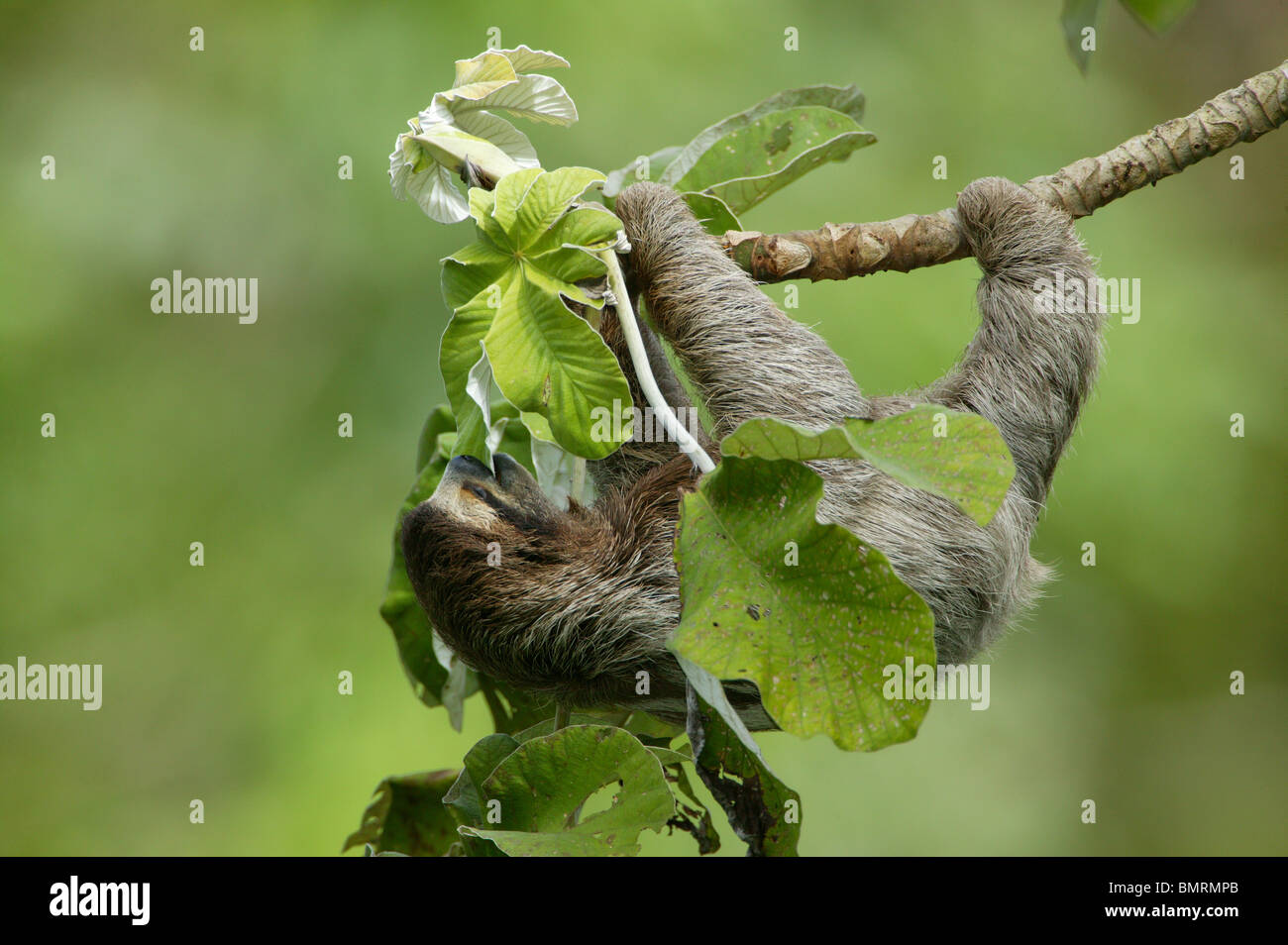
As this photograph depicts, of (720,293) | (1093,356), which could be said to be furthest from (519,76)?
(1093,356)

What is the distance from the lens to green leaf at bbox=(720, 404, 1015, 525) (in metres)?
1.77

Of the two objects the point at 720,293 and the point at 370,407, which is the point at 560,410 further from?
the point at 370,407

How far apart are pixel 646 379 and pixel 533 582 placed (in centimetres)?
95

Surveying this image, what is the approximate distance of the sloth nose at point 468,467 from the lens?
2.92 meters

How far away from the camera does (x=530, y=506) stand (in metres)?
3.10

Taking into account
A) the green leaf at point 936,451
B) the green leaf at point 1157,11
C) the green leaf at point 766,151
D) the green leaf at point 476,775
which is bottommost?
the green leaf at point 476,775

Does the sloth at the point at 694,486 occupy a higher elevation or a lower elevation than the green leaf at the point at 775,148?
lower

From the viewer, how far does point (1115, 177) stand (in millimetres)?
3115

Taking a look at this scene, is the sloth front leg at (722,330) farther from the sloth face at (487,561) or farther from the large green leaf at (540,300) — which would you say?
the large green leaf at (540,300)

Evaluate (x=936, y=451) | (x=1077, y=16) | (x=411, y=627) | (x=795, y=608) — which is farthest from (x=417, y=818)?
(x=1077, y=16)

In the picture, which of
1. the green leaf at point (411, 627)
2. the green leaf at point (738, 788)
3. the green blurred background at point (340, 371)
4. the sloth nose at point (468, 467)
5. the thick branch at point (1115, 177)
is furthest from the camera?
the green blurred background at point (340, 371)

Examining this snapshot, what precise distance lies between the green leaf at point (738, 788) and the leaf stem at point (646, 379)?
519 millimetres

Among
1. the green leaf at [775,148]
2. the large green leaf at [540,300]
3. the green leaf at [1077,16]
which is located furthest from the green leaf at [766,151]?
the large green leaf at [540,300]

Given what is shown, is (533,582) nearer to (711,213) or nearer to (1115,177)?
(711,213)
